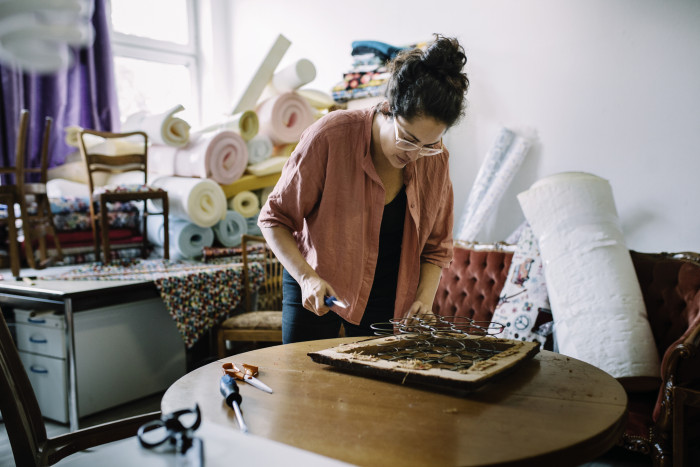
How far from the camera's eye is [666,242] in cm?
279

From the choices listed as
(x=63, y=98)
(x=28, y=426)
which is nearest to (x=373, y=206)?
(x=28, y=426)

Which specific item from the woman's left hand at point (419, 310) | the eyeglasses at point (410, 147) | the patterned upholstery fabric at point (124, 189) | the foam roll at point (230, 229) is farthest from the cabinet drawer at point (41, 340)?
the eyeglasses at point (410, 147)

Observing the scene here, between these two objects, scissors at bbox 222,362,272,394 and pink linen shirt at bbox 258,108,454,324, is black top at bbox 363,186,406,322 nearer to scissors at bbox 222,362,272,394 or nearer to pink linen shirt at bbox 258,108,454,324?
pink linen shirt at bbox 258,108,454,324

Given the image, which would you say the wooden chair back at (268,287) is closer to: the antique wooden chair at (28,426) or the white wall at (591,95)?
the white wall at (591,95)

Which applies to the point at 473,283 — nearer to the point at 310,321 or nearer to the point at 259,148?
the point at 310,321

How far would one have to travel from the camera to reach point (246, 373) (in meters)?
1.15

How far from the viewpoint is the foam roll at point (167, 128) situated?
3953mm

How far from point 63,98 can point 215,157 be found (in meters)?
1.58

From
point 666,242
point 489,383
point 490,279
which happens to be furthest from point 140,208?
point 489,383

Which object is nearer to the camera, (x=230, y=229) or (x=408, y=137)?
(x=408, y=137)

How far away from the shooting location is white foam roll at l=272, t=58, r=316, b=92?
407cm

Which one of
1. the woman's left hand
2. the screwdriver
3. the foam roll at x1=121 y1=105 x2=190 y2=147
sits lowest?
the screwdriver

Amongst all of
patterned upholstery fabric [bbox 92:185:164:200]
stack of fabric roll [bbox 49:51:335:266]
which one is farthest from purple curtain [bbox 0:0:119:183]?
patterned upholstery fabric [bbox 92:185:164:200]

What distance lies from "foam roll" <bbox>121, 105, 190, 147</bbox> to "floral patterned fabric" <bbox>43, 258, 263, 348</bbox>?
37.5 inches
